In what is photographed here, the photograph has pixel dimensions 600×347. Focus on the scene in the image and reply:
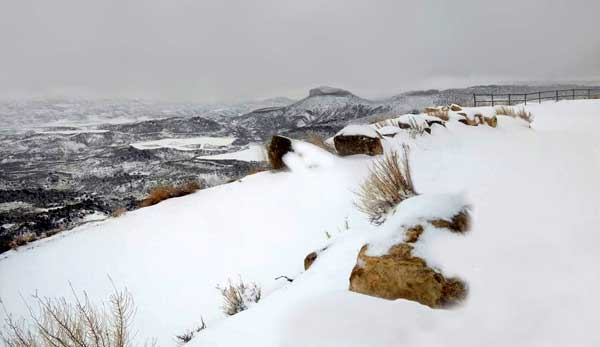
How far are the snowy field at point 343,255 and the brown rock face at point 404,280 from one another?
0.10m

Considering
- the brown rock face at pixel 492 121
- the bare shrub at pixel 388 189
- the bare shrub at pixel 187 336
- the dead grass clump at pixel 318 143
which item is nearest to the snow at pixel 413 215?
the bare shrub at pixel 388 189

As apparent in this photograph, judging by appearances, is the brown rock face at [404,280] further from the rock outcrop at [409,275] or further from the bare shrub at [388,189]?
the bare shrub at [388,189]

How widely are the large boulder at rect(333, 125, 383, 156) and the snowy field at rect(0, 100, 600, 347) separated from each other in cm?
26

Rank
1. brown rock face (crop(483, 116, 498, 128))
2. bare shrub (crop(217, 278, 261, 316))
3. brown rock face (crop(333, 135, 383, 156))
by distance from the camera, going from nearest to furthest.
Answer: bare shrub (crop(217, 278, 261, 316)), brown rock face (crop(333, 135, 383, 156)), brown rock face (crop(483, 116, 498, 128))

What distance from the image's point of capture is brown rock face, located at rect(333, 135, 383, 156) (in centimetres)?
841

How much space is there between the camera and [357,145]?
8.69 metres

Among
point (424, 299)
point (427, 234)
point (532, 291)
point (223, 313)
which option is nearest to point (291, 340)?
point (424, 299)

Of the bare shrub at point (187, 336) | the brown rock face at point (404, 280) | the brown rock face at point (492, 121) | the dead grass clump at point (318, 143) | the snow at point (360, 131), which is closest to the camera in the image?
the brown rock face at point (404, 280)

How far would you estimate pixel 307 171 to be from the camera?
29.9 feet

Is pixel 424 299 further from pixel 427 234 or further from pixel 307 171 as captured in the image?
pixel 307 171

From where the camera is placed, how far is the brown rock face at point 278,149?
10164 mm

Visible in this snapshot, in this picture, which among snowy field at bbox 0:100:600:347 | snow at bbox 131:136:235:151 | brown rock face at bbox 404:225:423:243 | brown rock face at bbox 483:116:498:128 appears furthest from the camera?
snow at bbox 131:136:235:151

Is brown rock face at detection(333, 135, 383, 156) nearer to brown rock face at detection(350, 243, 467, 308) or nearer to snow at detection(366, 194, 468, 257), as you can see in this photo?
snow at detection(366, 194, 468, 257)

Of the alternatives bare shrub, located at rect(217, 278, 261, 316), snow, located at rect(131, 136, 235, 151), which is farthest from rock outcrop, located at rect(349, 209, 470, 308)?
snow, located at rect(131, 136, 235, 151)
